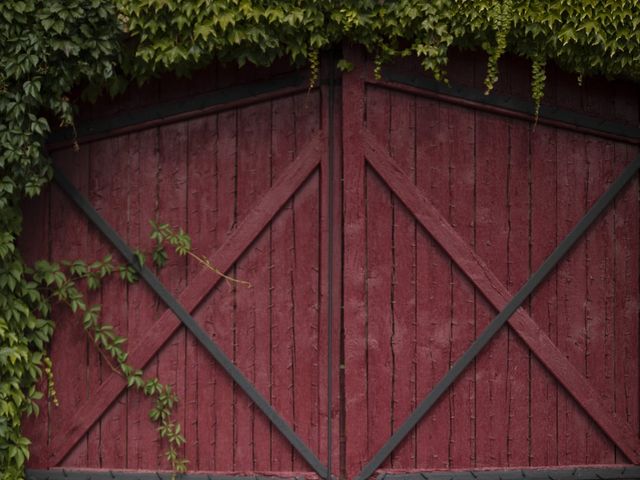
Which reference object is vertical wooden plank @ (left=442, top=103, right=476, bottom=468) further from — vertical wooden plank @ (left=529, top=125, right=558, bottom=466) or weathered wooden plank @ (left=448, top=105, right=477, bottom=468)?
vertical wooden plank @ (left=529, top=125, right=558, bottom=466)

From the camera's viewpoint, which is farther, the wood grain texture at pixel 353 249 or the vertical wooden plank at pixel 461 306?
the vertical wooden plank at pixel 461 306

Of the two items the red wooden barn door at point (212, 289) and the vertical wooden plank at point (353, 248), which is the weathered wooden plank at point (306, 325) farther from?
the vertical wooden plank at point (353, 248)

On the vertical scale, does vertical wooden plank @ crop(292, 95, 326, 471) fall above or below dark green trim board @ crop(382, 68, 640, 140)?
below

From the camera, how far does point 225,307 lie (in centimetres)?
474

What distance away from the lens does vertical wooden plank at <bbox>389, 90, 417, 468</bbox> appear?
472 centimetres

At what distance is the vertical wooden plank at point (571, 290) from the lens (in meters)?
4.91

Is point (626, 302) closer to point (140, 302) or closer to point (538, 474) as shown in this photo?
point (538, 474)

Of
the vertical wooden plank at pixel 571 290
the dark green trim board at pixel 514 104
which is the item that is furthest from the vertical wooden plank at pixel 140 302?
the vertical wooden plank at pixel 571 290

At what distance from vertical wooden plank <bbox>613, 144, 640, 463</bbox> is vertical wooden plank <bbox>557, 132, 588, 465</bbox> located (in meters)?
0.22

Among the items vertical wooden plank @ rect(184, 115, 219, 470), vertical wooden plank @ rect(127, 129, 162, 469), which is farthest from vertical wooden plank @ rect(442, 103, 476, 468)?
vertical wooden plank @ rect(127, 129, 162, 469)

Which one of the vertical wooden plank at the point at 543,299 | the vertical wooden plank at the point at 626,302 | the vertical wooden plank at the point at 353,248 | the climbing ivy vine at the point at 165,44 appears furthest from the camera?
the vertical wooden plank at the point at 626,302

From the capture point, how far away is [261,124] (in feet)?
15.6

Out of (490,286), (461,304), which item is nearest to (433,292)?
(461,304)

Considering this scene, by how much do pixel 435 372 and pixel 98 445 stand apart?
2.02m
